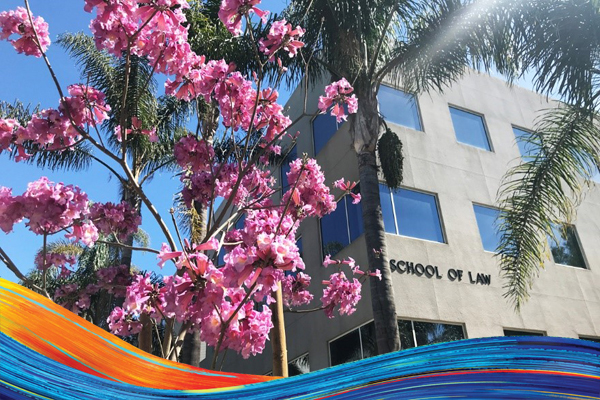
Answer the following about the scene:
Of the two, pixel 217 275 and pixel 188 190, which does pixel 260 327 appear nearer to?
pixel 217 275

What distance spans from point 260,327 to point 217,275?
0.81 metres

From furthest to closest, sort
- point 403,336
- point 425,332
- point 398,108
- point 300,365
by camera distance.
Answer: point 398,108
point 300,365
point 425,332
point 403,336

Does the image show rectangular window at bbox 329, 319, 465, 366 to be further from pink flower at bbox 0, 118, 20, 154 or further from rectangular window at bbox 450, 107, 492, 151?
pink flower at bbox 0, 118, 20, 154

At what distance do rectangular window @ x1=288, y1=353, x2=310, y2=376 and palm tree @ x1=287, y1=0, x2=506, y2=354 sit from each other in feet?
18.5

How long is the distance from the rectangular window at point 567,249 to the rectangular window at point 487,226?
2124mm

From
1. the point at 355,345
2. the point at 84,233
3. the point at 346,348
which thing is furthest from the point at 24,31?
the point at 346,348

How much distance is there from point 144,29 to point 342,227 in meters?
9.05

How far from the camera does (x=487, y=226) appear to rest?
483 inches

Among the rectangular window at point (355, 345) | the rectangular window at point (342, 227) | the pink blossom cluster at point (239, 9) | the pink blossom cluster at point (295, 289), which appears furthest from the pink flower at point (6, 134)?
the rectangular window at point (342, 227)

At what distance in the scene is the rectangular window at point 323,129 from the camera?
43.8 feet

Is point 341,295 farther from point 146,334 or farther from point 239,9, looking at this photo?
point 239,9

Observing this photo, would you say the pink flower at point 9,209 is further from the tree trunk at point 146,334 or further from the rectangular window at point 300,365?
the rectangular window at point 300,365

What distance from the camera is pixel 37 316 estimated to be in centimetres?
131

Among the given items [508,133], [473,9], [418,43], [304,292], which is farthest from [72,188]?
[508,133]
